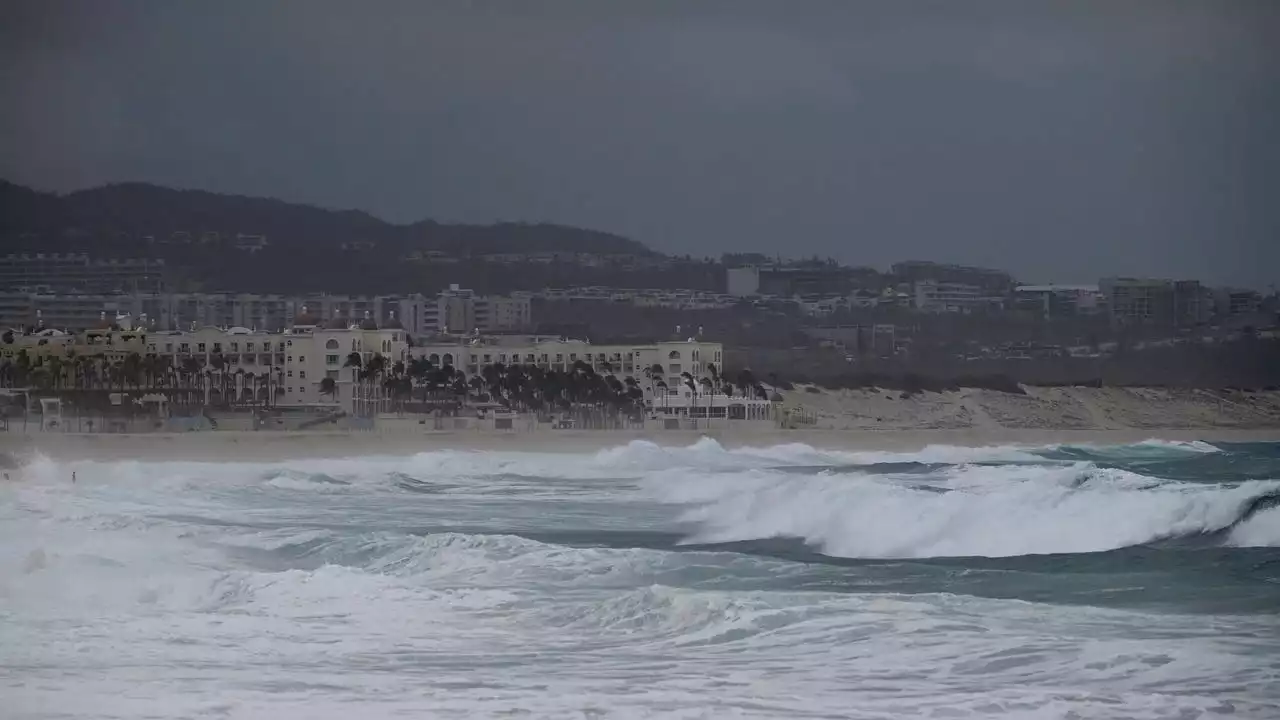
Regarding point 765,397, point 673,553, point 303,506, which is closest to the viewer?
point 673,553

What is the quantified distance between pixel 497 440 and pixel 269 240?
286 centimetres

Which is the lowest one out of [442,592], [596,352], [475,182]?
[442,592]

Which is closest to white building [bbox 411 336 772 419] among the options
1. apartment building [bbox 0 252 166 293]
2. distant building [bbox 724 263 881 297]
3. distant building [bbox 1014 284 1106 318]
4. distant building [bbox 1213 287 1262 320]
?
distant building [bbox 724 263 881 297]

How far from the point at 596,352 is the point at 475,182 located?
1.41 meters

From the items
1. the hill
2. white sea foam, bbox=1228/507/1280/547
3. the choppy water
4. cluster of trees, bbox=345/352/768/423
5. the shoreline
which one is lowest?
the choppy water

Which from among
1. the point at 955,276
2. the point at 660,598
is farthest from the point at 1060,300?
the point at 660,598

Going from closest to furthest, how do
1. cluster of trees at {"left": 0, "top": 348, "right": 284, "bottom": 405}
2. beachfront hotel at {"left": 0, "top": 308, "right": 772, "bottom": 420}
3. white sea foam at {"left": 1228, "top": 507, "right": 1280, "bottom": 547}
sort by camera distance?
white sea foam at {"left": 1228, "top": 507, "right": 1280, "bottom": 547}
beachfront hotel at {"left": 0, "top": 308, "right": 772, "bottom": 420}
cluster of trees at {"left": 0, "top": 348, "right": 284, "bottom": 405}

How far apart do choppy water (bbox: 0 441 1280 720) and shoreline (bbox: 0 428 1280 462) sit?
3.49 feet

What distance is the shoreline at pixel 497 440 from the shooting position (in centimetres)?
965

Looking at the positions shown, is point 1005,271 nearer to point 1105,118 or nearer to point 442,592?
point 1105,118

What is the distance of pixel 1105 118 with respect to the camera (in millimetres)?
8875

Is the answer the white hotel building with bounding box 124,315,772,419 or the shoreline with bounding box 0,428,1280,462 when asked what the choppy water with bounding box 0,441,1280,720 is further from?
the white hotel building with bounding box 124,315,772,419

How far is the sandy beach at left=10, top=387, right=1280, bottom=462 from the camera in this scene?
9.77m

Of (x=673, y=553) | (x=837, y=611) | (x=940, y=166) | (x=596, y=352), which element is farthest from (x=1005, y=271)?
(x=837, y=611)
